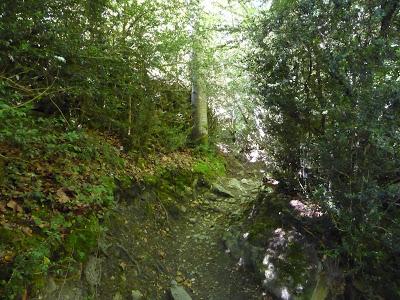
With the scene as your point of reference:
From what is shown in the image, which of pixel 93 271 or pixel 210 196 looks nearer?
pixel 93 271

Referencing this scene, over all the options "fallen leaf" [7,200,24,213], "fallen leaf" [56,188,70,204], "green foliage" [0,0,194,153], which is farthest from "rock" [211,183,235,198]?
"fallen leaf" [7,200,24,213]

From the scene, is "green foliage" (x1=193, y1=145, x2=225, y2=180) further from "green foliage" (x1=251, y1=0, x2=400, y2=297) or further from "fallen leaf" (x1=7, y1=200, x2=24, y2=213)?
"fallen leaf" (x1=7, y1=200, x2=24, y2=213)

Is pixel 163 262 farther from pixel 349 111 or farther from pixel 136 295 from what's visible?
pixel 349 111

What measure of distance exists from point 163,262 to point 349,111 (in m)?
3.52

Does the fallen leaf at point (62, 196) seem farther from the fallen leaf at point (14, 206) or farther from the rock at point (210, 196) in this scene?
the rock at point (210, 196)

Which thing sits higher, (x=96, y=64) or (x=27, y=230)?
(x=96, y=64)

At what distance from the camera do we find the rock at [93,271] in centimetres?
385

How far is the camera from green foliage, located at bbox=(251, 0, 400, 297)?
4008mm

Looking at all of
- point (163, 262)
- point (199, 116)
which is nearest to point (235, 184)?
point (199, 116)

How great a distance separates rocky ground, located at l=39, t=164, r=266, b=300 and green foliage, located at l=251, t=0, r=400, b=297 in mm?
1727

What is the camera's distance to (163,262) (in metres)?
5.28

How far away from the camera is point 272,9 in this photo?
18.2ft

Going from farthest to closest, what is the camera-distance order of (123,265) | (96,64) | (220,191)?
(220,191), (96,64), (123,265)

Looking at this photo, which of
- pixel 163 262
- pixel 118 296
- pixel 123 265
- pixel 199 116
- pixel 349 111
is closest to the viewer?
pixel 118 296
